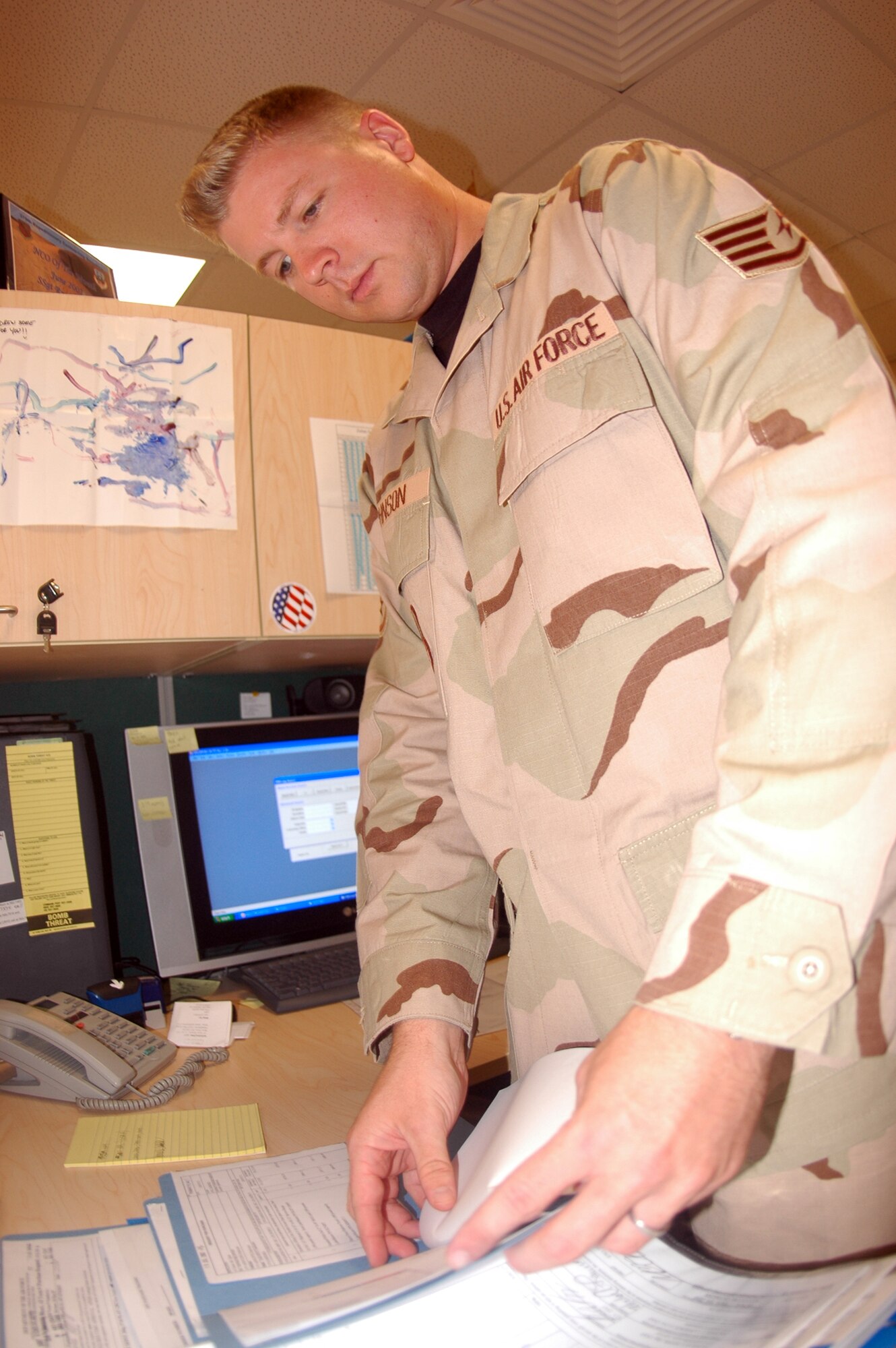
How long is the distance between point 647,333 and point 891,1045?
543mm

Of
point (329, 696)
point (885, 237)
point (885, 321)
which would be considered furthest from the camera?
point (885, 321)

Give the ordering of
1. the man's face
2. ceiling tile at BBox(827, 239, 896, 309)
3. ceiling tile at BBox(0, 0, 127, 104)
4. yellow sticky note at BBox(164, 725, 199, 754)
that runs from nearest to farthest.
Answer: the man's face
yellow sticky note at BBox(164, 725, 199, 754)
ceiling tile at BBox(0, 0, 127, 104)
ceiling tile at BBox(827, 239, 896, 309)

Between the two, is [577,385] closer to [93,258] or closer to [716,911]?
[716,911]

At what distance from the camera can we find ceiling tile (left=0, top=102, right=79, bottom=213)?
8.70ft

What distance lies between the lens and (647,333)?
680 mm

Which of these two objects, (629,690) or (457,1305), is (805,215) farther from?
(457,1305)

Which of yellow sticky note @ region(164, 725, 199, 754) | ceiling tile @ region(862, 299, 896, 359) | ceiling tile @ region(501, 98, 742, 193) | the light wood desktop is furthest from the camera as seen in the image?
ceiling tile @ region(862, 299, 896, 359)

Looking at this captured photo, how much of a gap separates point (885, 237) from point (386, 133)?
388 centimetres

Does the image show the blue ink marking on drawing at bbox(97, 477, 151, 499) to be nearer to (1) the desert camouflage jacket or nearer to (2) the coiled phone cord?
(1) the desert camouflage jacket

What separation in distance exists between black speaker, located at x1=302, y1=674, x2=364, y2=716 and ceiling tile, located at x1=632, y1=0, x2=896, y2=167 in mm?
2407

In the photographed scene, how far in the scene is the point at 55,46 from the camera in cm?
238

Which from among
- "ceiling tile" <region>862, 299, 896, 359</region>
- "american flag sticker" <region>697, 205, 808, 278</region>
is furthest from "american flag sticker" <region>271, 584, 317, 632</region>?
"ceiling tile" <region>862, 299, 896, 359</region>

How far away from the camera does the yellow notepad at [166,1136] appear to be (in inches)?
31.2

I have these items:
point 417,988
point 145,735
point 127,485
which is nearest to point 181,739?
point 145,735
